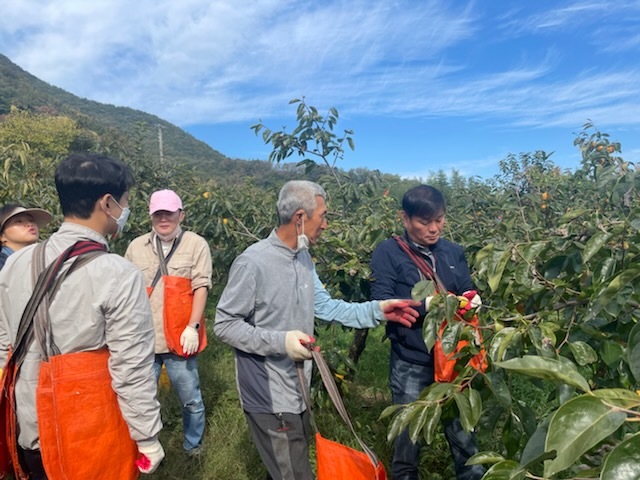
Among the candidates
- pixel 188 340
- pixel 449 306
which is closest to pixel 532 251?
pixel 449 306

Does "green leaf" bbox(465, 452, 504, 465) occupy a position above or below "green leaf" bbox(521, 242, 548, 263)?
below

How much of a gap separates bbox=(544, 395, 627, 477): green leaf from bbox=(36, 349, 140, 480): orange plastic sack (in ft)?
3.88

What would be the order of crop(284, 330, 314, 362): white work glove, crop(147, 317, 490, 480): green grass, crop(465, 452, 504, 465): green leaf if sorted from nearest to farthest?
crop(465, 452, 504, 465): green leaf < crop(284, 330, 314, 362): white work glove < crop(147, 317, 490, 480): green grass

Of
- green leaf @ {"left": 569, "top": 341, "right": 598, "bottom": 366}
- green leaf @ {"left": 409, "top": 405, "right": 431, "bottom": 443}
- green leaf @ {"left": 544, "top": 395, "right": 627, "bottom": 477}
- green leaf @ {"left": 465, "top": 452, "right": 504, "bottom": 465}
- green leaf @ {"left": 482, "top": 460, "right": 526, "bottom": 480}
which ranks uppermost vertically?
green leaf @ {"left": 544, "top": 395, "right": 627, "bottom": 477}

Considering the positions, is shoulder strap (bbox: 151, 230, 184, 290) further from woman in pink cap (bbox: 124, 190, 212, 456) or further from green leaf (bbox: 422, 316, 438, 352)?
green leaf (bbox: 422, 316, 438, 352)

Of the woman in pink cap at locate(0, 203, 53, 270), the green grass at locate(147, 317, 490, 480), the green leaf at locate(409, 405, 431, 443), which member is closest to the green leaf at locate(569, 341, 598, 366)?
the green leaf at locate(409, 405, 431, 443)

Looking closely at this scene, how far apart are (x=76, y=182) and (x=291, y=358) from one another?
2.84 ft

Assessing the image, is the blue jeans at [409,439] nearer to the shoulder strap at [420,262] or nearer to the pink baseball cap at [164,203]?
the shoulder strap at [420,262]

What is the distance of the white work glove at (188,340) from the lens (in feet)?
8.01

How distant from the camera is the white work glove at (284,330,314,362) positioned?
4.94 feet

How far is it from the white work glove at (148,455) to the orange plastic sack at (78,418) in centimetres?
7

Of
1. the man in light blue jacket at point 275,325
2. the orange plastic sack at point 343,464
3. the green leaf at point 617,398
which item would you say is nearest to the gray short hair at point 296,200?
the man in light blue jacket at point 275,325

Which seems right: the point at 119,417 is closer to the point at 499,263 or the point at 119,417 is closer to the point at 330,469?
the point at 330,469

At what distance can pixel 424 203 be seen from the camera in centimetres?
189
